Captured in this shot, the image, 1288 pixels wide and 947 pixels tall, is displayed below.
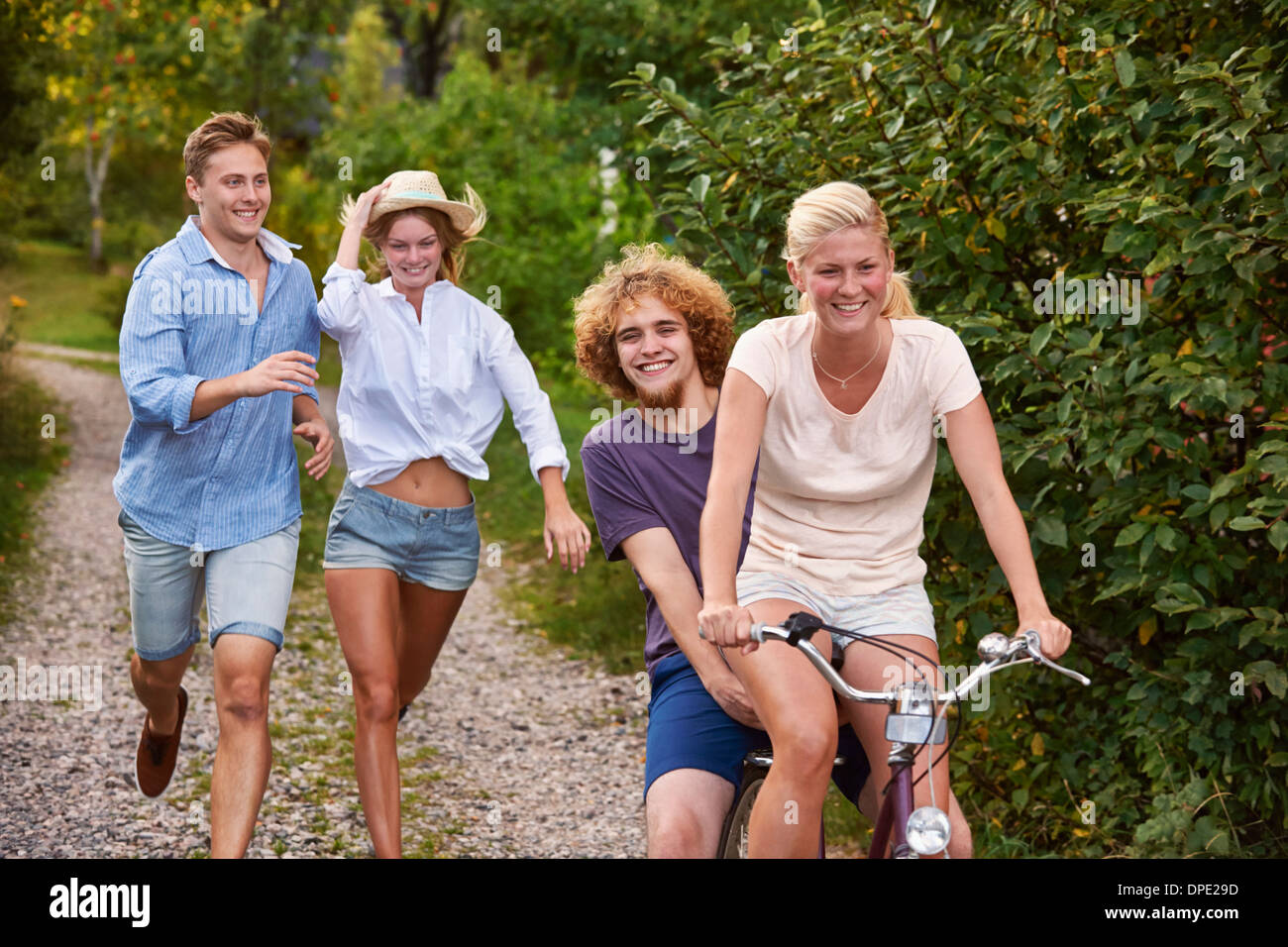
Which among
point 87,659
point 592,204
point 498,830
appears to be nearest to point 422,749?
point 498,830

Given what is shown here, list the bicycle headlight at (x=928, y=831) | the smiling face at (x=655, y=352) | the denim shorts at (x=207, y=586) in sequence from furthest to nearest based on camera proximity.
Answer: the denim shorts at (x=207, y=586) → the smiling face at (x=655, y=352) → the bicycle headlight at (x=928, y=831)

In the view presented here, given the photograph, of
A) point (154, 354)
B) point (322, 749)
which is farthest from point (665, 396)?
point (322, 749)

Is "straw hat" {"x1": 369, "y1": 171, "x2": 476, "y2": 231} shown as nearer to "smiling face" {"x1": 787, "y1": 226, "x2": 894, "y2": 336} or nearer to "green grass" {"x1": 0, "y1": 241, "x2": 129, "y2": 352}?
"smiling face" {"x1": 787, "y1": 226, "x2": 894, "y2": 336}

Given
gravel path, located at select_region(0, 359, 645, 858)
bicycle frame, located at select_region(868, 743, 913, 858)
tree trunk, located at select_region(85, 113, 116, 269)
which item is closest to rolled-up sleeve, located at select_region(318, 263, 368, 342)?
gravel path, located at select_region(0, 359, 645, 858)

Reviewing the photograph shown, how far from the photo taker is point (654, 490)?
397 cm

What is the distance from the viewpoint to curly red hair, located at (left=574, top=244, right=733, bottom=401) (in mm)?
4109

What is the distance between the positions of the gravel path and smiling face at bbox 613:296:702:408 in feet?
7.13

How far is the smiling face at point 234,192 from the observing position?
4281mm

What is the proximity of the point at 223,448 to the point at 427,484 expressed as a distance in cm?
71

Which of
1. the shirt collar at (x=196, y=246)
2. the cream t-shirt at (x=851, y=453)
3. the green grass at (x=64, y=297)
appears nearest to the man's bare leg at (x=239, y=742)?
the shirt collar at (x=196, y=246)

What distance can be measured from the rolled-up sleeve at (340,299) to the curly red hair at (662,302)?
82cm

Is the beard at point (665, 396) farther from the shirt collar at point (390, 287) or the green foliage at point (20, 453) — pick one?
the green foliage at point (20, 453)

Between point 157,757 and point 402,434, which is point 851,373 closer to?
point 402,434

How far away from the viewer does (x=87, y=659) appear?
8.33 meters
